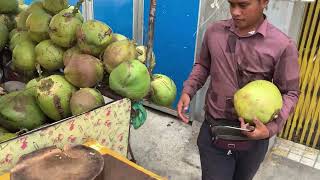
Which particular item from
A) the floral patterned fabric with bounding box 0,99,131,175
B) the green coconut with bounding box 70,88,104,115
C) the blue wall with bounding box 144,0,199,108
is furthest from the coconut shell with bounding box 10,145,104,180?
the blue wall with bounding box 144,0,199,108

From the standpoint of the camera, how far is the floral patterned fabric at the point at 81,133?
140 centimetres

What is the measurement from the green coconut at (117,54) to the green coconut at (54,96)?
9.9 inches

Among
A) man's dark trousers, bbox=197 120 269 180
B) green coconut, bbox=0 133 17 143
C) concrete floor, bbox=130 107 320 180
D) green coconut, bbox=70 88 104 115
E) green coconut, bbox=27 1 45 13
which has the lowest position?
concrete floor, bbox=130 107 320 180

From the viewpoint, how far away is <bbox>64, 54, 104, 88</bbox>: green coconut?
1.83m

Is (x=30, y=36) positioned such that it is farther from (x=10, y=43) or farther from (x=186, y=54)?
(x=186, y=54)

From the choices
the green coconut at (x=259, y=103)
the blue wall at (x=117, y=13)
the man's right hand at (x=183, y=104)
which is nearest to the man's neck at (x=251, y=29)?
the green coconut at (x=259, y=103)

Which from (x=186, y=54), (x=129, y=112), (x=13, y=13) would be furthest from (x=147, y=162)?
(x=13, y=13)

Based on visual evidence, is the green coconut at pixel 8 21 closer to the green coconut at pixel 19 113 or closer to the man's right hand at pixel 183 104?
the green coconut at pixel 19 113

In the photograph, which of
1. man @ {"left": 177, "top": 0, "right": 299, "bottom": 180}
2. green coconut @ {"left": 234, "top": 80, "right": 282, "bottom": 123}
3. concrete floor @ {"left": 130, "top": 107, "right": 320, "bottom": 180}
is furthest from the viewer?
concrete floor @ {"left": 130, "top": 107, "right": 320, "bottom": 180}

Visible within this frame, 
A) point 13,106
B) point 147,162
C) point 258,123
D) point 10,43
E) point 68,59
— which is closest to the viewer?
point 258,123

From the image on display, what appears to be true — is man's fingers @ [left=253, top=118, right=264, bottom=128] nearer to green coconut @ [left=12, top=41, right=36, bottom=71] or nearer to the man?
the man

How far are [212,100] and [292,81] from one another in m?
0.43

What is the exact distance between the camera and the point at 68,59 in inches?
78.0

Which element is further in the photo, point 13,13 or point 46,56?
point 13,13
